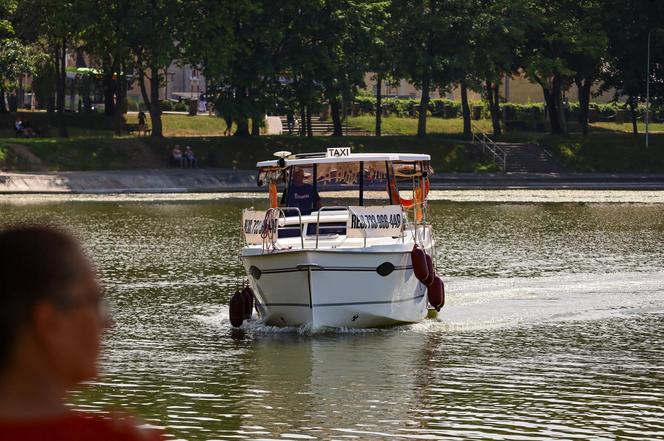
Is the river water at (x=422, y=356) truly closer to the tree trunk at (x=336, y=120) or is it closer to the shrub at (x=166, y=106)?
the tree trunk at (x=336, y=120)

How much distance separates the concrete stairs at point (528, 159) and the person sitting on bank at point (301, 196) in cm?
5838

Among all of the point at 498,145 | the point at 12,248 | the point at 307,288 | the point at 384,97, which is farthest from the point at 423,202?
the point at 384,97

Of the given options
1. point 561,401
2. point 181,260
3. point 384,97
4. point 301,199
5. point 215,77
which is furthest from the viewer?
point 384,97

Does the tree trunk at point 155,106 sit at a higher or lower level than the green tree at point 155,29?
lower

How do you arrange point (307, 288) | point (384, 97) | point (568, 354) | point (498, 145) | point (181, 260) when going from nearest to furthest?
point (568, 354) → point (307, 288) → point (181, 260) → point (498, 145) → point (384, 97)

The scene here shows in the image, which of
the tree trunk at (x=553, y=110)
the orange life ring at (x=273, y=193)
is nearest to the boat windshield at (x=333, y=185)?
the orange life ring at (x=273, y=193)

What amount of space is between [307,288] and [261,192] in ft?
159

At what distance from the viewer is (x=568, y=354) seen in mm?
23812

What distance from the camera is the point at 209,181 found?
256 feet

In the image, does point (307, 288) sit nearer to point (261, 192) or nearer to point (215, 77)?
point (261, 192)

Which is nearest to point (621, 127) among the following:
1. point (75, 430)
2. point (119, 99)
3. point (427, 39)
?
point (427, 39)

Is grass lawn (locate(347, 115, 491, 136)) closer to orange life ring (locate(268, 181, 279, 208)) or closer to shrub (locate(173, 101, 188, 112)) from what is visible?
shrub (locate(173, 101, 188, 112))

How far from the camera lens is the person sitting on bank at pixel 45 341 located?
3270mm

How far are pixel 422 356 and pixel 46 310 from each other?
68.6 feet
